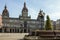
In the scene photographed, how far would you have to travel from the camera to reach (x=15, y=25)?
11862cm

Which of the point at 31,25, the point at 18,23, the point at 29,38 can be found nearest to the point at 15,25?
the point at 18,23

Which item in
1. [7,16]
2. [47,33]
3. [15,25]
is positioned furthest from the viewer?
[7,16]

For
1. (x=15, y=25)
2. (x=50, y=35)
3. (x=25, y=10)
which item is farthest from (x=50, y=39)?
(x=25, y=10)

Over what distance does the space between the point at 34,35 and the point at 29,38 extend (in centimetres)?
30

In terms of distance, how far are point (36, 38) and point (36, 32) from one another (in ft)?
1.05

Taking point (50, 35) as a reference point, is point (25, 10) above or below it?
above

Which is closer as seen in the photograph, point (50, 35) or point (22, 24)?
point (50, 35)

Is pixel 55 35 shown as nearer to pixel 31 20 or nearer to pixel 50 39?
pixel 50 39

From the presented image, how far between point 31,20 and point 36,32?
116 meters

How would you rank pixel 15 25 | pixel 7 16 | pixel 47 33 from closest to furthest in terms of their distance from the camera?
pixel 47 33, pixel 15 25, pixel 7 16

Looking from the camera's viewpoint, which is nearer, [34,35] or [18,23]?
[34,35]

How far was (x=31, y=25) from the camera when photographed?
121812mm

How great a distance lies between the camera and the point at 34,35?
812cm

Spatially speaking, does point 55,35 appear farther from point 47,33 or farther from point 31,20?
point 31,20
